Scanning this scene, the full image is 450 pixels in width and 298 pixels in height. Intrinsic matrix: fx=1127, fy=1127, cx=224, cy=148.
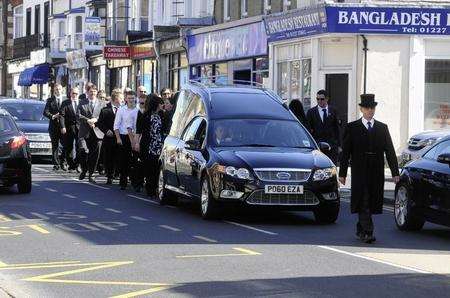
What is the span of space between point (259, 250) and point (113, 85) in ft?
131

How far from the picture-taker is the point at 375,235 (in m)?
14.6

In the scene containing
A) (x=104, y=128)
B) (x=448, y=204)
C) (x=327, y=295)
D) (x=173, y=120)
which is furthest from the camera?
(x=104, y=128)

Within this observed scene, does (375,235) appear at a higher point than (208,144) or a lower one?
lower

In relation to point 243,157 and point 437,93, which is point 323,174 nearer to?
point 243,157

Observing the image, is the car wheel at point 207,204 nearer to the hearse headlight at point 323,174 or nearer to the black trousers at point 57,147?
the hearse headlight at point 323,174

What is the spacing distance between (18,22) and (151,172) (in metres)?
54.9

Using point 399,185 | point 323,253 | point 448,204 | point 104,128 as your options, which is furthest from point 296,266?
point 104,128

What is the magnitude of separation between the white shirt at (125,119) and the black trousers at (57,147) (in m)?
4.96

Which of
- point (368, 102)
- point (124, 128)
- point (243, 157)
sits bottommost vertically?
point (243, 157)

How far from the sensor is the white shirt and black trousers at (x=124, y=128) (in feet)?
70.9

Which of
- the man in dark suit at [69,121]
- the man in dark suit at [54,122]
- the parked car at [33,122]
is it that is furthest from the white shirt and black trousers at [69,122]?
the parked car at [33,122]

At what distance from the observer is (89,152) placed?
941 inches

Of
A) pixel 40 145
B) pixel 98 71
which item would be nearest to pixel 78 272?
pixel 40 145

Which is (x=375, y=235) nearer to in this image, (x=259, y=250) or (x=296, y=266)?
(x=259, y=250)
